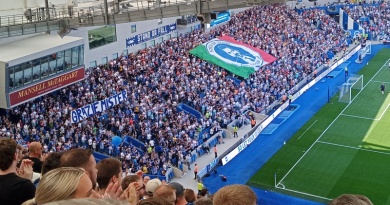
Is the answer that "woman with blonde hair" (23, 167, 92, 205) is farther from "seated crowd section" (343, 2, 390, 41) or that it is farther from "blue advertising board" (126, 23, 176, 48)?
"seated crowd section" (343, 2, 390, 41)

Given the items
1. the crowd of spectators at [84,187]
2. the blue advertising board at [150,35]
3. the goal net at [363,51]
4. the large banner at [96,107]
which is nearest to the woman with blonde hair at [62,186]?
the crowd of spectators at [84,187]

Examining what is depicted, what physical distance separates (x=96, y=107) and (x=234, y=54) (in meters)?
14.7

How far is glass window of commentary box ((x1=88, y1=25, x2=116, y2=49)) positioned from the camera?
29.4 m

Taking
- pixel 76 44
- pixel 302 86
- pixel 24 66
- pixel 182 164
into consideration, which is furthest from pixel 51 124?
pixel 302 86

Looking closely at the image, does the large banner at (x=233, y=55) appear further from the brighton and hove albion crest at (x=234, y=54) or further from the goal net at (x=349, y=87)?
the goal net at (x=349, y=87)

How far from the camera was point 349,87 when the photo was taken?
38.3m

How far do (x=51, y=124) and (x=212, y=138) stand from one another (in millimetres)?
8642

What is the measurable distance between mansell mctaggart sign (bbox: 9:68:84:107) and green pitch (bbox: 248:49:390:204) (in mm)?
9690

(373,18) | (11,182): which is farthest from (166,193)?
(373,18)

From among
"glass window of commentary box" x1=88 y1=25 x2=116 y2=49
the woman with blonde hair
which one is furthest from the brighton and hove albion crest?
the woman with blonde hair

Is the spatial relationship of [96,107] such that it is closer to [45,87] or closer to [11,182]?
[45,87]

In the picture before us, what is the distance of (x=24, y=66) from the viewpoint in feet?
74.4

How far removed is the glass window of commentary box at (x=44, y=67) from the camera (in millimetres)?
22297

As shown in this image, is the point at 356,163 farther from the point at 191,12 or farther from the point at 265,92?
the point at 191,12
